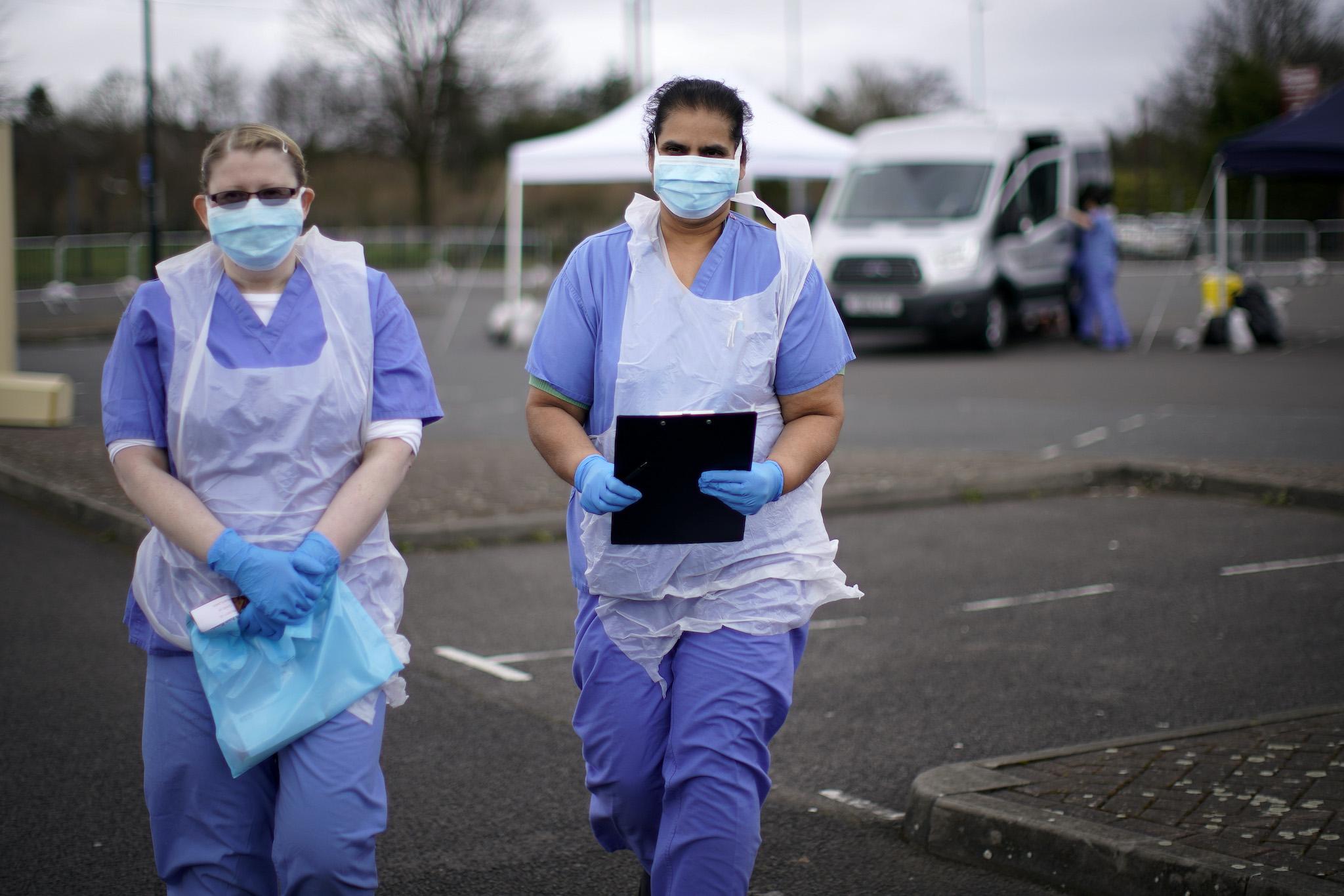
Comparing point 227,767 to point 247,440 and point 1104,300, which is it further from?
point 1104,300

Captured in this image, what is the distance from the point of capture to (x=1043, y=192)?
64.9 feet

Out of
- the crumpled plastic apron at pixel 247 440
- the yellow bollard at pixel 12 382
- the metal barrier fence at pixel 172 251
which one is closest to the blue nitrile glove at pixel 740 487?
the crumpled plastic apron at pixel 247 440

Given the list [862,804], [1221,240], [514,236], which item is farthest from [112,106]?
[862,804]

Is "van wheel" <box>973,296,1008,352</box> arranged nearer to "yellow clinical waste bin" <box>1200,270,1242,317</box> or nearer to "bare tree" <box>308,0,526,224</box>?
"yellow clinical waste bin" <box>1200,270,1242,317</box>

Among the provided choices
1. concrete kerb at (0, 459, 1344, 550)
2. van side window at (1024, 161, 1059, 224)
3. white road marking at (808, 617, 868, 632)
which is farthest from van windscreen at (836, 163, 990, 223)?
white road marking at (808, 617, 868, 632)

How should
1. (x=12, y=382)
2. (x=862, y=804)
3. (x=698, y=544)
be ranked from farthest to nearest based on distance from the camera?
(x=12, y=382) < (x=862, y=804) < (x=698, y=544)

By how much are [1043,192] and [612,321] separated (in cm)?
1784

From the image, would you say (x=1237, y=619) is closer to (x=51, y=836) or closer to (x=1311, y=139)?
(x=51, y=836)

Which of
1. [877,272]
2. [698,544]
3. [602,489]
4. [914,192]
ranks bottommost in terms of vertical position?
[698,544]

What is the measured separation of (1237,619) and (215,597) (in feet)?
16.6

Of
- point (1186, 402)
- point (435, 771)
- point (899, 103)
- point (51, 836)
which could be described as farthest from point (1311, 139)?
point (899, 103)

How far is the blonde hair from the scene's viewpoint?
2.96m

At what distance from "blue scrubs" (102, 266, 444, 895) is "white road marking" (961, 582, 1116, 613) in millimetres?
4412

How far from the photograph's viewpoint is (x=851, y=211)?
19469mm
